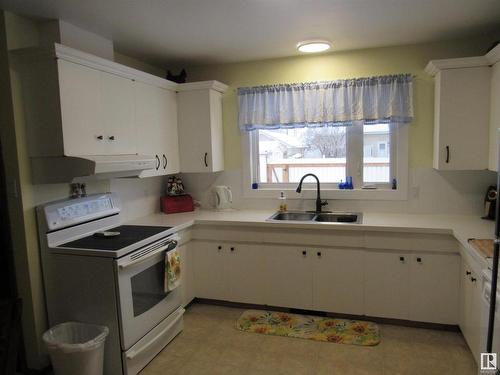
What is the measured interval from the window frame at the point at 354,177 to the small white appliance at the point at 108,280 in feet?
4.35

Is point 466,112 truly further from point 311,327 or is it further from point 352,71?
point 311,327

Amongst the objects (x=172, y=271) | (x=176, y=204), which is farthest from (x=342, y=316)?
(x=176, y=204)

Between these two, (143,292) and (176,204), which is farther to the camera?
(176,204)

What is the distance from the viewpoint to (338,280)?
297 cm

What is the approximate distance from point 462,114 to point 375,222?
106 centimetres

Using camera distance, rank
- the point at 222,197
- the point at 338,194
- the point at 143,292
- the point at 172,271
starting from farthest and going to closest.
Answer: the point at 222,197
the point at 338,194
the point at 172,271
the point at 143,292

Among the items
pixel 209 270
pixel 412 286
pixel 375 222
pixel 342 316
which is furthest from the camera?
pixel 209 270

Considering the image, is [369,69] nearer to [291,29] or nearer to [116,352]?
[291,29]

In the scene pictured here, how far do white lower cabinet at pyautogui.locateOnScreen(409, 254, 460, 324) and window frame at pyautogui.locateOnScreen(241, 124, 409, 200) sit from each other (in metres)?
0.72

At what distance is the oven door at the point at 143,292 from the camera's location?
7.48 ft

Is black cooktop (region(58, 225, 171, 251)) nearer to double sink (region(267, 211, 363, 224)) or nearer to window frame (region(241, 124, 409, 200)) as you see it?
double sink (region(267, 211, 363, 224))

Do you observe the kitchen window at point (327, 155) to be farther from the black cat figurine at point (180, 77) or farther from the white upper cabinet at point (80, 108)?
the white upper cabinet at point (80, 108)

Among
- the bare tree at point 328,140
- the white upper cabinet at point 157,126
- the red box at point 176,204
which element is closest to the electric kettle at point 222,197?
the red box at point 176,204

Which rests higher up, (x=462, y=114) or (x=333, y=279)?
(x=462, y=114)
